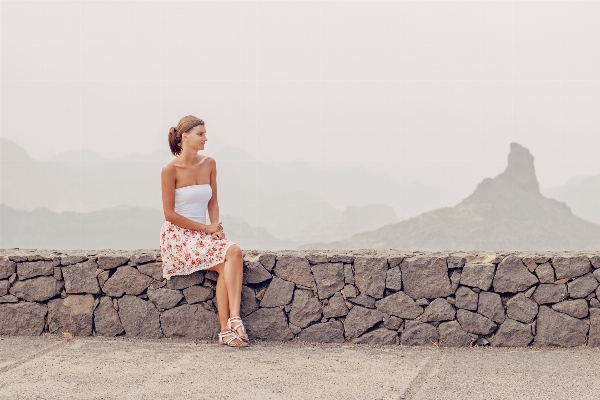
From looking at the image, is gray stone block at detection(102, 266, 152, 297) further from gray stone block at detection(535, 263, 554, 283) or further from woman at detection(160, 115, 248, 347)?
gray stone block at detection(535, 263, 554, 283)

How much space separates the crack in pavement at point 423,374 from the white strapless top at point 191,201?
216cm

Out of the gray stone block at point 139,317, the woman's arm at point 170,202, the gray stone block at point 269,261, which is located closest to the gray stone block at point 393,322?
the gray stone block at point 269,261

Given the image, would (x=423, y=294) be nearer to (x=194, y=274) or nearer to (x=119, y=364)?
(x=194, y=274)

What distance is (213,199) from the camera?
5516 mm

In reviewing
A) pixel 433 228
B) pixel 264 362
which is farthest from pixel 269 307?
pixel 433 228

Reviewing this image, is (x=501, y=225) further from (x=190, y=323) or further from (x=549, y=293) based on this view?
(x=190, y=323)

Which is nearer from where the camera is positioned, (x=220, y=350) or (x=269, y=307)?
(x=220, y=350)

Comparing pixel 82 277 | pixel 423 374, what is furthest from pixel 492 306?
pixel 82 277

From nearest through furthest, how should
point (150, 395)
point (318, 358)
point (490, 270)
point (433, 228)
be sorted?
point (150, 395) → point (318, 358) → point (490, 270) → point (433, 228)

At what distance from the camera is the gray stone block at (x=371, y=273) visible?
5.40m

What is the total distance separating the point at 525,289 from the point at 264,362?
231 centimetres

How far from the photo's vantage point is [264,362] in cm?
474

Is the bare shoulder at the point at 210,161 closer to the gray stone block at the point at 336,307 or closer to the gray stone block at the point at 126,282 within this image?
the gray stone block at the point at 126,282

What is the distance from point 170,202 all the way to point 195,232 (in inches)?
13.1
